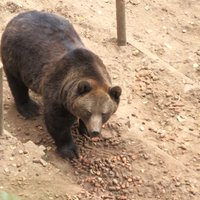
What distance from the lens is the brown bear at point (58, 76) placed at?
18.2ft

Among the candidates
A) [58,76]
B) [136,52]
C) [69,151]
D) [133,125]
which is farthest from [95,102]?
[136,52]

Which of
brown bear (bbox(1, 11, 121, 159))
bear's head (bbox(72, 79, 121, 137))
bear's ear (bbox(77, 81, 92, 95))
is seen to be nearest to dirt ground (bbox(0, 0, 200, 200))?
brown bear (bbox(1, 11, 121, 159))

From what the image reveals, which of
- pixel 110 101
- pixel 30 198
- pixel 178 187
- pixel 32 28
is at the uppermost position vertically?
pixel 32 28

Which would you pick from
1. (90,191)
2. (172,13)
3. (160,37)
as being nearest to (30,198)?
(90,191)

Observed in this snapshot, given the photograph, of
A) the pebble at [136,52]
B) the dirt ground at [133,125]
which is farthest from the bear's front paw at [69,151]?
the pebble at [136,52]

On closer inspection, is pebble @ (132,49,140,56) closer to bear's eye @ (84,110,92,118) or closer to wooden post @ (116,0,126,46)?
wooden post @ (116,0,126,46)

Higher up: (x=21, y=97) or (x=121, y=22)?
(x=121, y=22)

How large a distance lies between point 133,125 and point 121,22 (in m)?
2.05

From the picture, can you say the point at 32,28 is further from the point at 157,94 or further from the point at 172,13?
the point at 172,13

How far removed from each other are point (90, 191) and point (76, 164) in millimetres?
635

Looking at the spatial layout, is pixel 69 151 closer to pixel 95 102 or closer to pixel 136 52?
pixel 95 102

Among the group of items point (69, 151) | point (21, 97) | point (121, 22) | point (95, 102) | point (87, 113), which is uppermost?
point (95, 102)

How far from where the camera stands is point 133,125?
277 inches

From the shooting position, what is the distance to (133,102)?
7.49 m
